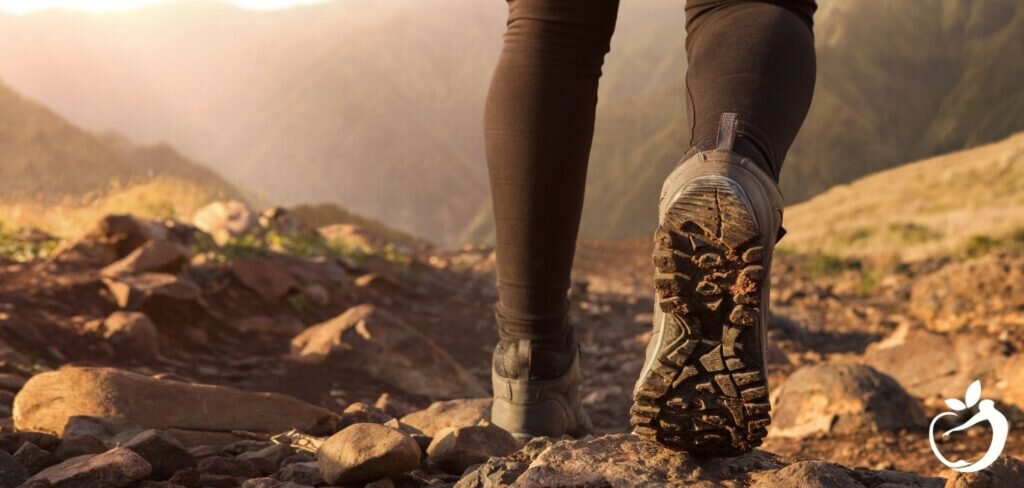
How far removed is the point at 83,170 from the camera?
14.7m

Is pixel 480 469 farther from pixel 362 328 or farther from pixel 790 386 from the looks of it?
pixel 362 328

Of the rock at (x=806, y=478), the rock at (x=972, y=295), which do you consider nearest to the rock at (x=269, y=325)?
the rock at (x=806, y=478)

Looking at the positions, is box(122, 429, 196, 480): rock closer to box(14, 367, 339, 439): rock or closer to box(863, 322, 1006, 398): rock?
box(14, 367, 339, 439): rock

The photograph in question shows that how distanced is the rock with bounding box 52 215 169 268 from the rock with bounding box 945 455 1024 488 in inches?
170

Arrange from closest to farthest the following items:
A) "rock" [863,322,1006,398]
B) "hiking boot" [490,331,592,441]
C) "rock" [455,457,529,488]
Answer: "rock" [455,457,529,488] < "hiking boot" [490,331,592,441] < "rock" [863,322,1006,398]

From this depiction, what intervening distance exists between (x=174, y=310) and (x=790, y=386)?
2571 millimetres

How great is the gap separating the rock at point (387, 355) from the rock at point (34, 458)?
2095 mm

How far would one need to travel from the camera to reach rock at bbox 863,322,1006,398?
11.9 feet

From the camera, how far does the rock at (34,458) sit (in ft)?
5.62

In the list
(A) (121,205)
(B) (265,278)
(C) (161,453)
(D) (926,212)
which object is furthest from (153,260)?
(D) (926,212)

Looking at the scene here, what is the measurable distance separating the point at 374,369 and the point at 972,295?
400 centimetres

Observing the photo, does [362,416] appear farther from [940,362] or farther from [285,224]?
[285,224]

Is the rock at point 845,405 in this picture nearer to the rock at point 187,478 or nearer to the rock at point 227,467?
the rock at point 227,467

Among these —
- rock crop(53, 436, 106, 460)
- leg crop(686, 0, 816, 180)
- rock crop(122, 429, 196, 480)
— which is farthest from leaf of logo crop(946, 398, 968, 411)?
rock crop(53, 436, 106, 460)
